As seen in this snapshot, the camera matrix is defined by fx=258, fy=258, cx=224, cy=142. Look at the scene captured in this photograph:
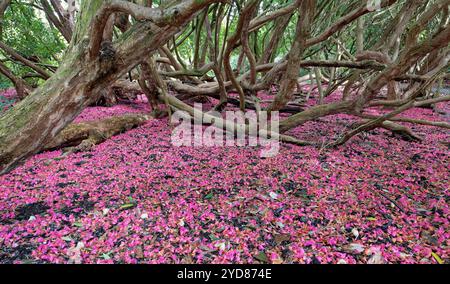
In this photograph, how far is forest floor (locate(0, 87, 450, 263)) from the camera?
Result: 4.87 ft

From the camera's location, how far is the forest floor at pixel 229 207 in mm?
1484

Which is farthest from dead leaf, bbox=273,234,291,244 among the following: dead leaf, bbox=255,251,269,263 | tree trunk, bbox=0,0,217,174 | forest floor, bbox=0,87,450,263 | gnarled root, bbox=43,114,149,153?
gnarled root, bbox=43,114,149,153

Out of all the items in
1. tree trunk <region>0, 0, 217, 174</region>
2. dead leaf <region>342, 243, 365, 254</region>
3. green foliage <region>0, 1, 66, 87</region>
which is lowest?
dead leaf <region>342, 243, 365, 254</region>

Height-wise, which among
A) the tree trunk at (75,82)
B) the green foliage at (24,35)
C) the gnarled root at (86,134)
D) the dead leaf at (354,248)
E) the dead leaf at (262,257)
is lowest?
the dead leaf at (354,248)

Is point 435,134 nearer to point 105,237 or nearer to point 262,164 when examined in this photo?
point 262,164

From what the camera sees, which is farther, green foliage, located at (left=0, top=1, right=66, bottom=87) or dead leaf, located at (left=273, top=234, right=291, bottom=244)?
green foliage, located at (left=0, top=1, right=66, bottom=87)

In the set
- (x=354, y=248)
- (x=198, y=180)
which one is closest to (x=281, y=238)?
(x=354, y=248)

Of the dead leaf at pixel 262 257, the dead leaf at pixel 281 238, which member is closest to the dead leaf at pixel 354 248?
the dead leaf at pixel 281 238

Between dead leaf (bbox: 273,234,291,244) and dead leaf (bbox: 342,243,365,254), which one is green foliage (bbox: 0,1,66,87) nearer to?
dead leaf (bbox: 273,234,291,244)

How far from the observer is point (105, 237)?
1.59 m

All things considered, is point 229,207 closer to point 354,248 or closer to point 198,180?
point 198,180

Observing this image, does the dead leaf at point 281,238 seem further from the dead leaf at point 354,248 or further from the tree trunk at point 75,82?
the tree trunk at point 75,82

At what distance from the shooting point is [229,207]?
76.5 inches
